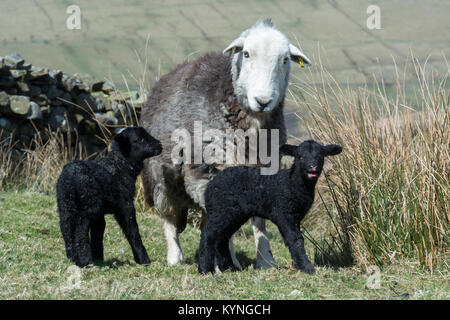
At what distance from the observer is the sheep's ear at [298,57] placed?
5844mm

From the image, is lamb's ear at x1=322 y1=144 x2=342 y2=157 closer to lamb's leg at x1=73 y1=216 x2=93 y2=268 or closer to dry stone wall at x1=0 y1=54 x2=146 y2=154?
lamb's leg at x1=73 y1=216 x2=93 y2=268

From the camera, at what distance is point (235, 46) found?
5.80 m

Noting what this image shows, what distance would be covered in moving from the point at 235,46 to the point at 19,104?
253 inches

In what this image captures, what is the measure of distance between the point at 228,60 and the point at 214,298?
3.15 metres

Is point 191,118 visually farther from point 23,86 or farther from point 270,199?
point 23,86

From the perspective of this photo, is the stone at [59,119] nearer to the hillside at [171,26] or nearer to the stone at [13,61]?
the stone at [13,61]

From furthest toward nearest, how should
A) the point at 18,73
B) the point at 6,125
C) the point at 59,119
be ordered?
1. the point at 59,119
2. the point at 18,73
3. the point at 6,125

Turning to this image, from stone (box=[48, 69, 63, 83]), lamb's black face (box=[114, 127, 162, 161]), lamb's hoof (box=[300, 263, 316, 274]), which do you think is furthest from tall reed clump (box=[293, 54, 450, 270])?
stone (box=[48, 69, 63, 83])

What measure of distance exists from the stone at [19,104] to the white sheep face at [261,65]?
622 cm

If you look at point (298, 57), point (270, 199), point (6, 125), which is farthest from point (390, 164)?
point (6, 125)

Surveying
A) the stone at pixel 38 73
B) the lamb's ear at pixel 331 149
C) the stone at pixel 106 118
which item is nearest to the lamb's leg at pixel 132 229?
the lamb's ear at pixel 331 149

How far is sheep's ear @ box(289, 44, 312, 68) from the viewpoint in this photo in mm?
5844

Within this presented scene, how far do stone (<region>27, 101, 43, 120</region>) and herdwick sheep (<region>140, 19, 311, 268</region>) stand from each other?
17.1ft
